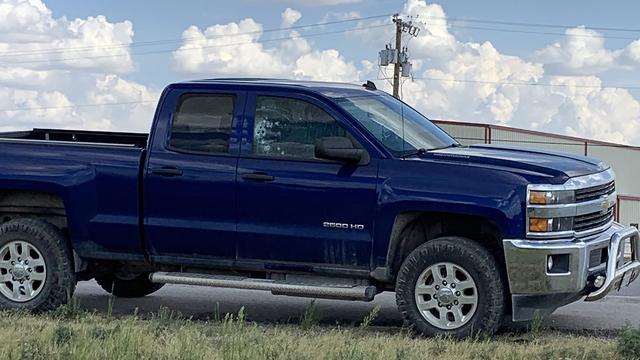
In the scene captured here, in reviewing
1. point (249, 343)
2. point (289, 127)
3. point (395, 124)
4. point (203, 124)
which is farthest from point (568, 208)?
point (203, 124)

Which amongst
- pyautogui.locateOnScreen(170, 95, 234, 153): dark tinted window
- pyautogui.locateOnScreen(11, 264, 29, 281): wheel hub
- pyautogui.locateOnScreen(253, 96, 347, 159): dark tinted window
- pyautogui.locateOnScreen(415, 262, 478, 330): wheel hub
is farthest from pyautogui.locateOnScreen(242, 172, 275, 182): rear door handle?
pyautogui.locateOnScreen(11, 264, 29, 281): wheel hub

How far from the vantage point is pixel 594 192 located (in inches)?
294

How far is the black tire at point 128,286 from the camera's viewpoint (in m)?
9.64

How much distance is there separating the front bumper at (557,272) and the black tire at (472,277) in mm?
131

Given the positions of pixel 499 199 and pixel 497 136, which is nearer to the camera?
pixel 499 199

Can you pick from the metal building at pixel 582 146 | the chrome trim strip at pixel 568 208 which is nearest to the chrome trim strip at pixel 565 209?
the chrome trim strip at pixel 568 208

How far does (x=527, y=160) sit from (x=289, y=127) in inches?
75.0

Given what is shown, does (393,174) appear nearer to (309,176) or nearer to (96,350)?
(309,176)

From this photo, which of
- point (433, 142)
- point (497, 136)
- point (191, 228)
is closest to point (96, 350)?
point (191, 228)

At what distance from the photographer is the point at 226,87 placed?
27.0ft

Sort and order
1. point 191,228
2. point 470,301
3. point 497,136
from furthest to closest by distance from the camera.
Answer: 1. point 497,136
2. point 191,228
3. point 470,301

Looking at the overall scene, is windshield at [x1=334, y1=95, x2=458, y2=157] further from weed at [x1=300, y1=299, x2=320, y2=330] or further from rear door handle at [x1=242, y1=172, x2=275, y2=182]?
weed at [x1=300, y1=299, x2=320, y2=330]

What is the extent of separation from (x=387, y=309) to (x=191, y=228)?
224 cm

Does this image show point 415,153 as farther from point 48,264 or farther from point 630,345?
point 48,264
